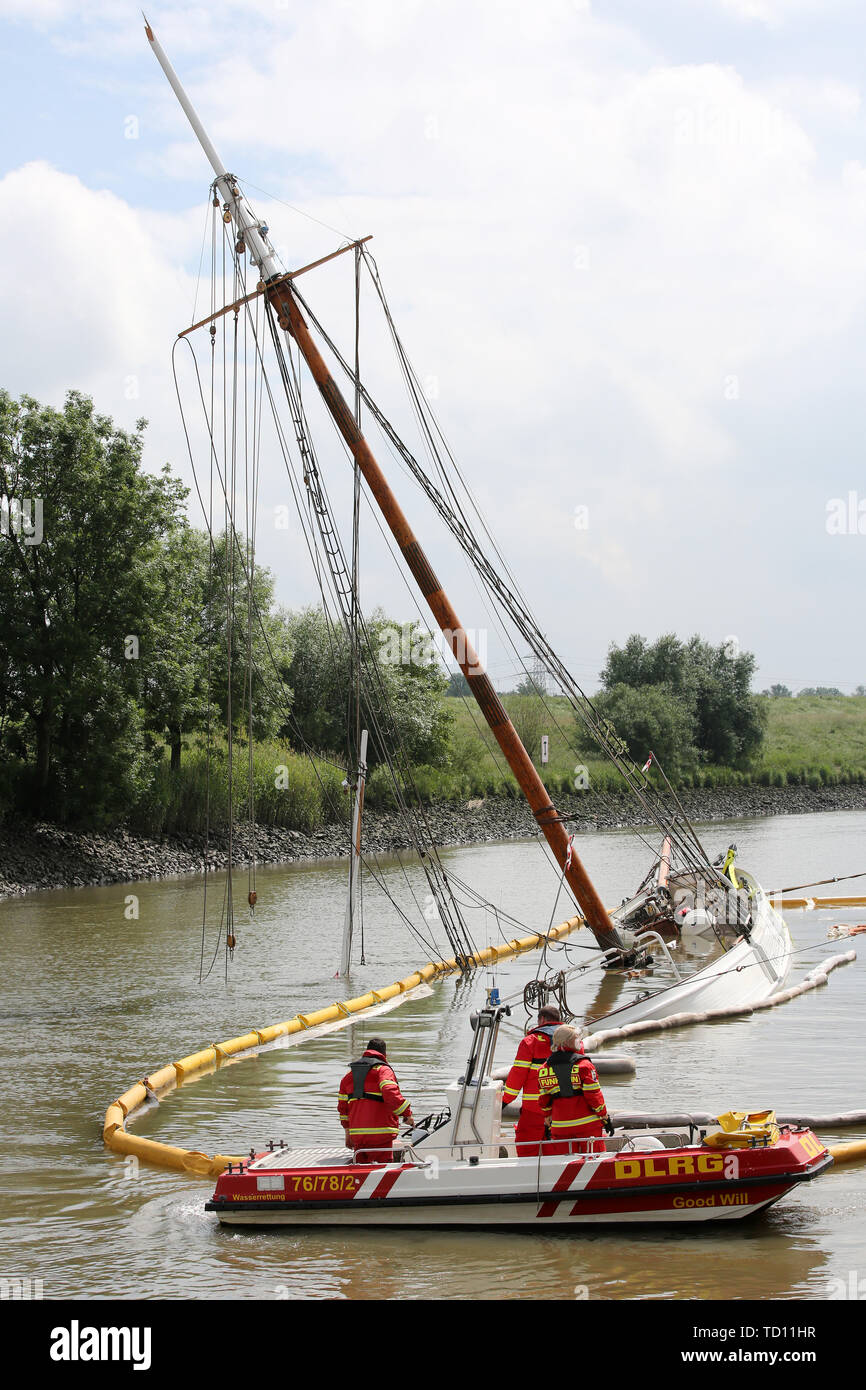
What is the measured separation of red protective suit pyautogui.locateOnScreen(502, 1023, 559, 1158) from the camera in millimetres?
10664

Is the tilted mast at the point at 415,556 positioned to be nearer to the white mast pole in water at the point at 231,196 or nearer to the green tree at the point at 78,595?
the white mast pole in water at the point at 231,196

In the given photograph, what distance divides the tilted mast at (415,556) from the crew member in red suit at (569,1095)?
920cm

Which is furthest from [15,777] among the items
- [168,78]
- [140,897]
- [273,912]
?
[168,78]

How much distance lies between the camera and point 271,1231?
10500 millimetres

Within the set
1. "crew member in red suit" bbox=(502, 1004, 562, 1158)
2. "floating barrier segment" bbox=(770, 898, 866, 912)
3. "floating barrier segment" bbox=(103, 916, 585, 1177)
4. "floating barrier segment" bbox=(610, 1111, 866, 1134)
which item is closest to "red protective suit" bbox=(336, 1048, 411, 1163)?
"crew member in red suit" bbox=(502, 1004, 562, 1158)

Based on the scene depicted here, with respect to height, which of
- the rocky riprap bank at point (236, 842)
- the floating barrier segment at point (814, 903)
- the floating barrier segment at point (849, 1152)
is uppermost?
the rocky riprap bank at point (236, 842)

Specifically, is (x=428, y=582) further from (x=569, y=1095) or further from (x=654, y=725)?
(x=654, y=725)

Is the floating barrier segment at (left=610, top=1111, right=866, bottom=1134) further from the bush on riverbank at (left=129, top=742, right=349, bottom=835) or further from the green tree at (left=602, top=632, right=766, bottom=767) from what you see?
the green tree at (left=602, top=632, right=766, bottom=767)

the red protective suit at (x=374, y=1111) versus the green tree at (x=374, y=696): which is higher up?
the green tree at (x=374, y=696)

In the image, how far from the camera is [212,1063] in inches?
651

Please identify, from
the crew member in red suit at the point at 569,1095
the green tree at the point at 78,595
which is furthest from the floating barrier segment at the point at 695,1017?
the green tree at the point at 78,595

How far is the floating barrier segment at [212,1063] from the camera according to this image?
40.5ft
